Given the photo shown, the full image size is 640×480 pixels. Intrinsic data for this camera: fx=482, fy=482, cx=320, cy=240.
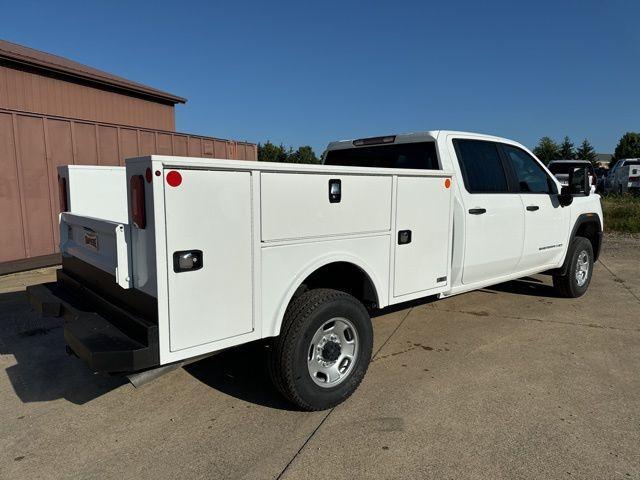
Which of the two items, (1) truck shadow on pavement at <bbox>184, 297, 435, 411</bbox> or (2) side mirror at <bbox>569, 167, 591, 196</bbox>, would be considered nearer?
(1) truck shadow on pavement at <bbox>184, 297, 435, 411</bbox>

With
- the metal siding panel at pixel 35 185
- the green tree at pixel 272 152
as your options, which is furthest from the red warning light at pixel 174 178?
the green tree at pixel 272 152

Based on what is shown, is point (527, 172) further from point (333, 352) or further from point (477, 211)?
point (333, 352)

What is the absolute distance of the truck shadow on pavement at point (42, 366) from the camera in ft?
11.9

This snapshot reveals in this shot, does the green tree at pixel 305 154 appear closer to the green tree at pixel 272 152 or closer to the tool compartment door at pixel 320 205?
the green tree at pixel 272 152

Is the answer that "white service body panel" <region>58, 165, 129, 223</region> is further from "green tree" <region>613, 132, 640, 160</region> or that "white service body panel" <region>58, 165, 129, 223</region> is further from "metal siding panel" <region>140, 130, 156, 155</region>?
"green tree" <region>613, 132, 640, 160</region>

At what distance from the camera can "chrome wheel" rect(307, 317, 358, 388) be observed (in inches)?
127

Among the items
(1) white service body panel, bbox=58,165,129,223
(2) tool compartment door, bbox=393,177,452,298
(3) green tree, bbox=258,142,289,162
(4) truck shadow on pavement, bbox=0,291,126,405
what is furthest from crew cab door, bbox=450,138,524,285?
(3) green tree, bbox=258,142,289,162

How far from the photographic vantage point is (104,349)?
2551 millimetres

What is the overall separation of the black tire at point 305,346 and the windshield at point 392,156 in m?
1.81

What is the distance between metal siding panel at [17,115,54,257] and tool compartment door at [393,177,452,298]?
22.3 feet

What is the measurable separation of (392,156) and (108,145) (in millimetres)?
6251

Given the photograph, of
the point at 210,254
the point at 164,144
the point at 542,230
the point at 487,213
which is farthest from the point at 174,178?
the point at 164,144

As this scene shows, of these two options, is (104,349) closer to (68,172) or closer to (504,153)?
(68,172)

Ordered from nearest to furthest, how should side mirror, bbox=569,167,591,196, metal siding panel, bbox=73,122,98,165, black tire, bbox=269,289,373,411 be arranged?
1. black tire, bbox=269,289,373,411
2. side mirror, bbox=569,167,591,196
3. metal siding panel, bbox=73,122,98,165
